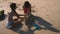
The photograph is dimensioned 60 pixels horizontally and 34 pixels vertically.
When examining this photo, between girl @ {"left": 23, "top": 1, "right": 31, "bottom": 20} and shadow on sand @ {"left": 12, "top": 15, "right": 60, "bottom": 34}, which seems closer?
shadow on sand @ {"left": 12, "top": 15, "right": 60, "bottom": 34}

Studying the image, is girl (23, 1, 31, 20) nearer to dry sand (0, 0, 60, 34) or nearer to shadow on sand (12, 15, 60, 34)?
shadow on sand (12, 15, 60, 34)

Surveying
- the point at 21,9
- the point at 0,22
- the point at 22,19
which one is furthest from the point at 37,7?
the point at 0,22

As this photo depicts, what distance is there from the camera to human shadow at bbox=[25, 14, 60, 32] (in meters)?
3.76

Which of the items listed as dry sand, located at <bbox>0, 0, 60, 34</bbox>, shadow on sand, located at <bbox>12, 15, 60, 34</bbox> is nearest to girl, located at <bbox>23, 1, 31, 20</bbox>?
shadow on sand, located at <bbox>12, 15, 60, 34</bbox>

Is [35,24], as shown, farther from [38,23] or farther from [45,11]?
[45,11]

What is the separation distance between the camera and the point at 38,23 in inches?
→ 154

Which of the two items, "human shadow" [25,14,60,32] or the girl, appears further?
the girl

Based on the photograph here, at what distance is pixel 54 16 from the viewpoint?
4.11 m

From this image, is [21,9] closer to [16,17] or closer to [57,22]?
[16,17]

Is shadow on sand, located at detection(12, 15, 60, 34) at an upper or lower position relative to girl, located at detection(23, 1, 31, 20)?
lower

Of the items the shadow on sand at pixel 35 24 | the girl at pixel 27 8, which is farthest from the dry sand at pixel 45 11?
the girl at pixel 27 8

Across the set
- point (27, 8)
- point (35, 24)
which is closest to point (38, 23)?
point (35, 24)

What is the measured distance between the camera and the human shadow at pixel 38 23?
148 inches

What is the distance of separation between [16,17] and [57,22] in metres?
0.95
